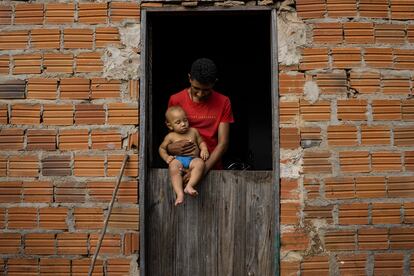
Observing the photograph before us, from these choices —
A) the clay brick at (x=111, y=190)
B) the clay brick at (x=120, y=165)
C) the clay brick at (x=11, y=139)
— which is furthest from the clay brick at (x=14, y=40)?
the clay brick at (x=111, y=190)

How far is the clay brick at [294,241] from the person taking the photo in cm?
402

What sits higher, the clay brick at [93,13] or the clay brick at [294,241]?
the clay brick at [93,13]

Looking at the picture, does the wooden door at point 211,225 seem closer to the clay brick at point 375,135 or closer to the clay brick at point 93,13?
the clay brick at point 375,135

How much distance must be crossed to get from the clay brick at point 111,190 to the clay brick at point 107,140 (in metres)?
0.29

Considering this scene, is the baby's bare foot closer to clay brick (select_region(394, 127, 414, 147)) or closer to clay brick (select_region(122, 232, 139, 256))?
clay brick (select_region(122, 232, 139, 256))

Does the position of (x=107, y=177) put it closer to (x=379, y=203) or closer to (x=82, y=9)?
(x=82, y=9)

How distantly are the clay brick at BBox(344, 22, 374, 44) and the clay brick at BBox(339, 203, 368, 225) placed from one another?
4.27ft

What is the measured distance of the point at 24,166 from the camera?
4133mm

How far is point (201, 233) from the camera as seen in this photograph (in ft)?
13.8

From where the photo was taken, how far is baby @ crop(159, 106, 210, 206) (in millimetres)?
3988

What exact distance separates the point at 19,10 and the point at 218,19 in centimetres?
260

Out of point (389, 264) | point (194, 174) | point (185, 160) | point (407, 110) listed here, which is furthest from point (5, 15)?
point (389, 264)

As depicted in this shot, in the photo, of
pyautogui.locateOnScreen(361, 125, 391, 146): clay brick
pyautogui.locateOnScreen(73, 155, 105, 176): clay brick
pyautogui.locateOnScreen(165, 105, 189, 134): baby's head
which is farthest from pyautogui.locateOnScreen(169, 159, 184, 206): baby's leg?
pyautogui.locateOnScreen(361, 125, 391, 146): clay brick

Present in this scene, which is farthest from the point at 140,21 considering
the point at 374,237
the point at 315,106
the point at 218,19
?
the point at 374,237
